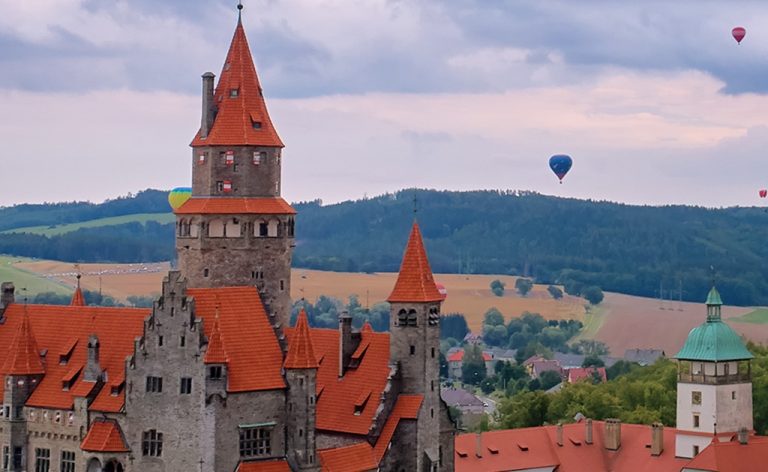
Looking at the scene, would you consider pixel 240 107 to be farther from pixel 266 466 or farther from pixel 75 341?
pixel 266 466

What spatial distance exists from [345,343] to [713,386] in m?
41.4

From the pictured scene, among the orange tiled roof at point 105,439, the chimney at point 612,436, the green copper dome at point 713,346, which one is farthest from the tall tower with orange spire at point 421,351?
the green copper dome at point 713,346

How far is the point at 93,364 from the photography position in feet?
285

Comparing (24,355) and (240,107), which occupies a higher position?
(240,107)

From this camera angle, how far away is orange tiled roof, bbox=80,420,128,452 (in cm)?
8406

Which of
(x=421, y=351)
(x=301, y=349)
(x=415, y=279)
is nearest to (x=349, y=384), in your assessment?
(x=421, y=351)

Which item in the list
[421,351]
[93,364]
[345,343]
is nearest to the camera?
[93,364]

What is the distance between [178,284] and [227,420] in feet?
22.4

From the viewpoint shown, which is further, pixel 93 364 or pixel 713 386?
pixel 713 386

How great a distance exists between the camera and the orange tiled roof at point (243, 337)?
83.6 m

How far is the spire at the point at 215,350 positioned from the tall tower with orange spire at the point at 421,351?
9761 mm

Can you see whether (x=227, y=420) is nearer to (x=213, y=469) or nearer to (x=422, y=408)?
(x=213, y=469)

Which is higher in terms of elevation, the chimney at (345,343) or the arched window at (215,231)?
the arched window at (215,231)

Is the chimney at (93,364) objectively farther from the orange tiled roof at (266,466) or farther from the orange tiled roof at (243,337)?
the orange tiled roof at (266,466)
